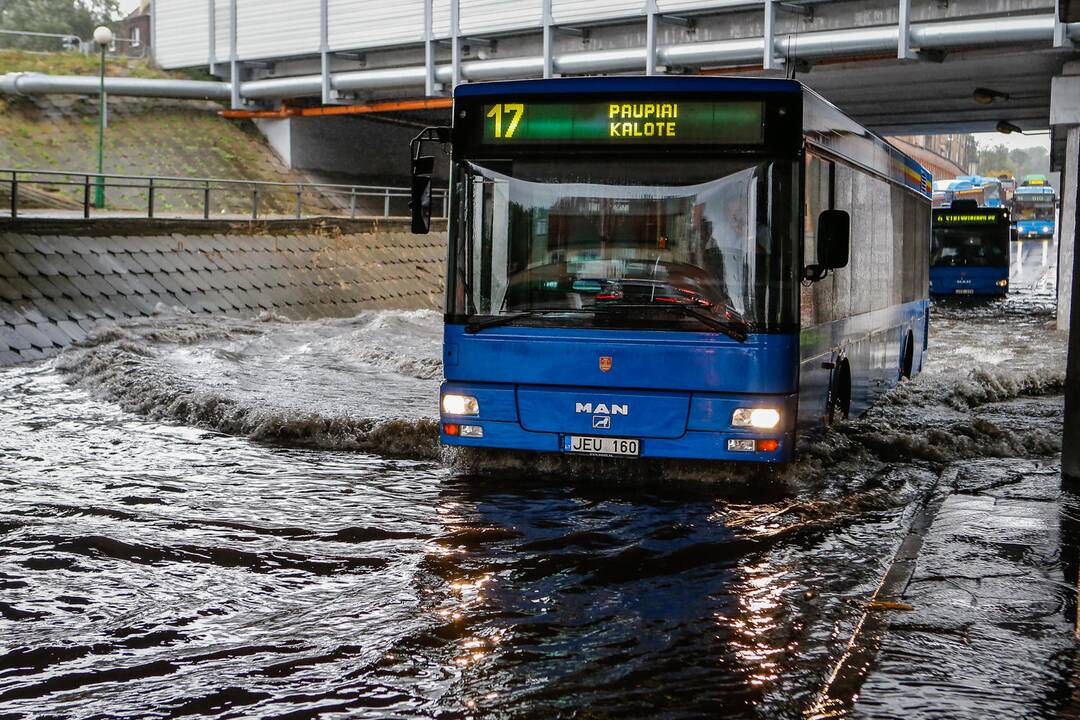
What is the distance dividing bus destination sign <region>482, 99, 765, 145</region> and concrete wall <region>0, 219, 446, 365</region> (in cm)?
1311

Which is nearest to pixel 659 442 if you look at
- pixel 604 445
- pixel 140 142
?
pixel 604 445

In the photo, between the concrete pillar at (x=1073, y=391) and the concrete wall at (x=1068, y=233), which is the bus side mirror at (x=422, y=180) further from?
the concrete wall at (x=1068, y=233)

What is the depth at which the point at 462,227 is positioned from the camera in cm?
984

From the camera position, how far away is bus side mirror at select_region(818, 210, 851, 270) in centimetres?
950

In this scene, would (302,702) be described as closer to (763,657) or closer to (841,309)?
(763,657)

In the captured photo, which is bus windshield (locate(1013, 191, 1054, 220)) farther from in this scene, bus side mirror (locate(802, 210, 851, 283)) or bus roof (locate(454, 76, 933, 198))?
bus side mirror (locate(802, 210, 851, 283))

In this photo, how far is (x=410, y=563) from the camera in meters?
8.09

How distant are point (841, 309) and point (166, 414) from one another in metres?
7.38

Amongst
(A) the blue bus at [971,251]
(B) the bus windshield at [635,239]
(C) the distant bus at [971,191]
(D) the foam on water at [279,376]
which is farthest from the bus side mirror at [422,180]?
(C) the distant bus at [971,191]

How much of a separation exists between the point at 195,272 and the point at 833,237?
20009 millimetres

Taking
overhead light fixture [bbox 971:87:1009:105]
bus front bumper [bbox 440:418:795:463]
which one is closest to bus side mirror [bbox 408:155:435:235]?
bus front bumper [bbox 440:418:795:463]

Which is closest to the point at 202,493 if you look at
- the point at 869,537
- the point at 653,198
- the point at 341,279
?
the point at 653,198

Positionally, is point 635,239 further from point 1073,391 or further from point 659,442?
point 1073,391

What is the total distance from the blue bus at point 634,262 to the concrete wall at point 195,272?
12.9 meters
